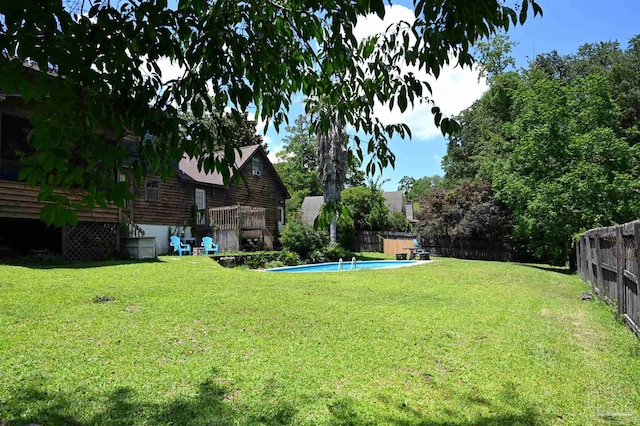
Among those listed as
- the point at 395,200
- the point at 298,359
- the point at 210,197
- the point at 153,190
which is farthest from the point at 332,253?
the point at 395,200

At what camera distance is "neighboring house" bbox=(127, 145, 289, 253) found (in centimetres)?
2094

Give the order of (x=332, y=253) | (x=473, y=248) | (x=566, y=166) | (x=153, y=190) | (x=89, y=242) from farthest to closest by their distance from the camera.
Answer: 1. (x=473, y=248)
2. (x=332, y=253)
3. (x=153, y=190)
4. (x=566, y=166)
5. (x=89, y=242)

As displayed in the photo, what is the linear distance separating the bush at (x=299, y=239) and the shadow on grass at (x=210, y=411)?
18978 mm

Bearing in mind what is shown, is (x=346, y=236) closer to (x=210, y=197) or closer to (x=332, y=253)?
(x=332, y=253)

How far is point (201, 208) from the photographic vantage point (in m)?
24.1

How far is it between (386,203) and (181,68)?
4553cm

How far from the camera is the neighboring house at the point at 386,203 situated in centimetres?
3934

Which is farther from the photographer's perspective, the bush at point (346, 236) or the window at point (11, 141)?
the bush at point (346, 236)

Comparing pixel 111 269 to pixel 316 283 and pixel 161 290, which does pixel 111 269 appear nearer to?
pixel 161 290

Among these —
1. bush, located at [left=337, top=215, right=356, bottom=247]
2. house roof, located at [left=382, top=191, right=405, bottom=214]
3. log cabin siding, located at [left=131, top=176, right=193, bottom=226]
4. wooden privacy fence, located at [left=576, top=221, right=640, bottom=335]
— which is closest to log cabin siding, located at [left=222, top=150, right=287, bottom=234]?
log cabin siding, located at [left=131, top=176, right=193, bottom=226]

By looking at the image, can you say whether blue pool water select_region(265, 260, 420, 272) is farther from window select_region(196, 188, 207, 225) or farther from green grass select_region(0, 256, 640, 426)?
green grass select_region(0, 256, 640, 426)

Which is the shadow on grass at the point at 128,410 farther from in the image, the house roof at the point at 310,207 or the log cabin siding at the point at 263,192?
the house roof at the point at 310,207

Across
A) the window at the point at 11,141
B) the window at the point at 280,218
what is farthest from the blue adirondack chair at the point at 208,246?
the window at the point at 11,141

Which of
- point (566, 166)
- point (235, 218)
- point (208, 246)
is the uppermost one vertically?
point (566, 166)
